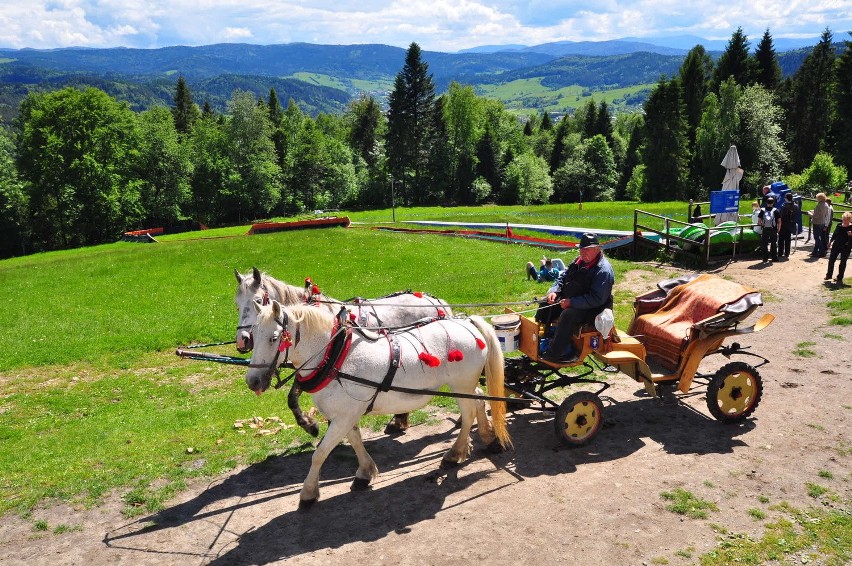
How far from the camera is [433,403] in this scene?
11797 mm

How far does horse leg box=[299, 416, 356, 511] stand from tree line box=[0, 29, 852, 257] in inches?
1900

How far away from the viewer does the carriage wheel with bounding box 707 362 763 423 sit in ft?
33.0

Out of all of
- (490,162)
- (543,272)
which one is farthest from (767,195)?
(490,162)

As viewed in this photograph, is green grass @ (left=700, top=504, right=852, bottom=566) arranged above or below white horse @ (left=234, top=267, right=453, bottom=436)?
below

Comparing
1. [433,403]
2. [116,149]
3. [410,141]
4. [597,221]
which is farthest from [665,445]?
[410,141]

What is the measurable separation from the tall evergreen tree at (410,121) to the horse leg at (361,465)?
7717 centimetres

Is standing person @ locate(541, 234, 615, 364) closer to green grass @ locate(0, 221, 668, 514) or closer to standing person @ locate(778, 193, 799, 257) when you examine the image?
green grass @ locate(0, 221, 668, 514)

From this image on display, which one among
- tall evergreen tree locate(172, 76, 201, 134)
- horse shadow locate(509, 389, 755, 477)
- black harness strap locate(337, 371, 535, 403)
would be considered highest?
tall evergreen tree locate(172, 76, 201, 134)

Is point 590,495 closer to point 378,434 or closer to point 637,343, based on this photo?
point 637,343

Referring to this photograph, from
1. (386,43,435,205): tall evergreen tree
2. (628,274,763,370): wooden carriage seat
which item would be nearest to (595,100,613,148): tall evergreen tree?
(386,43,435,205): tall evergreen tree

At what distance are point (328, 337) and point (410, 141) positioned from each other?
255 feet

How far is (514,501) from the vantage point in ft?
26.8

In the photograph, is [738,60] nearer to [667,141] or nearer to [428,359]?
[667,141]

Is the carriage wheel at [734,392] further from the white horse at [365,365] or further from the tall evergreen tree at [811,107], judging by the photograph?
the tall evergreen tree at [811,107]
